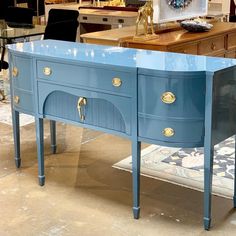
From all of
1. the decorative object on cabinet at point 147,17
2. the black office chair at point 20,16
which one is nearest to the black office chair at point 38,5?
the black office chair at point 20,16

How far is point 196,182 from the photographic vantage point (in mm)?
3428

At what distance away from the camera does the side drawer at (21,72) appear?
3.26 m

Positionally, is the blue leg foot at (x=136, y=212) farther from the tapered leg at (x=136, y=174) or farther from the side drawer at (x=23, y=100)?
the side drawer at (x=23, y=100)

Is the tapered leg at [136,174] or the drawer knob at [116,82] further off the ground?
the drawer knob at [116,82]

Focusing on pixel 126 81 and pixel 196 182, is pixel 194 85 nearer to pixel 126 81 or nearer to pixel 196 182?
pixel 126 81

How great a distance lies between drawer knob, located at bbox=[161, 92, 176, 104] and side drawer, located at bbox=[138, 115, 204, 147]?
104 millimetres

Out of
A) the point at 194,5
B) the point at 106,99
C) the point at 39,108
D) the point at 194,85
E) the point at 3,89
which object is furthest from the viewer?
the point at 3,89

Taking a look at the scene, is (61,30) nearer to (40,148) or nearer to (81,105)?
(40,148)

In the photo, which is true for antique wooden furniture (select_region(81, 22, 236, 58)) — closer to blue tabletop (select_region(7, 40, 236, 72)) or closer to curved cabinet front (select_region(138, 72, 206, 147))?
blue tabletop (select_region(7, 40, 236, 72))

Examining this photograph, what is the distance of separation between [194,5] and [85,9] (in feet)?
9.93

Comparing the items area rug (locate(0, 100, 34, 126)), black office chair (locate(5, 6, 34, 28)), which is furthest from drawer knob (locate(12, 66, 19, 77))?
black office chair (locate(5, 6, 34, 28))

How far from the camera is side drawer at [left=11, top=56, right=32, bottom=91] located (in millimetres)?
3262

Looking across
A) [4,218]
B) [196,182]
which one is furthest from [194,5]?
[4,218]

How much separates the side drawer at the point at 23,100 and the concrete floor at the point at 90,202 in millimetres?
522
